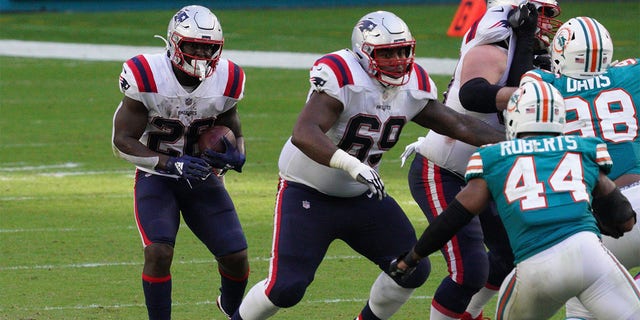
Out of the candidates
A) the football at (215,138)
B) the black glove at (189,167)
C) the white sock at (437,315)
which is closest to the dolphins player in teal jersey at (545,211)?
the white sock at (437,315)

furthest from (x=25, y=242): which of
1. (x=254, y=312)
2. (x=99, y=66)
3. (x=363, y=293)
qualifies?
(x=99, y=66)

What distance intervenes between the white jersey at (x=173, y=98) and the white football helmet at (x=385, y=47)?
0.81m

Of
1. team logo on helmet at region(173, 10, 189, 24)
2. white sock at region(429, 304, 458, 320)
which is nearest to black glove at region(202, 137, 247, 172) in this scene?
team logo on helmet at region(173, 10, 189, 24)

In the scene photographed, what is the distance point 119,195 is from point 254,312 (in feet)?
14.0

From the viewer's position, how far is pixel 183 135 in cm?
580

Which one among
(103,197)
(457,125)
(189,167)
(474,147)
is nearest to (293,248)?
(189,167)

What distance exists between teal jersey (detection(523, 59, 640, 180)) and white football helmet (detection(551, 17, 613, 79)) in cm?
4

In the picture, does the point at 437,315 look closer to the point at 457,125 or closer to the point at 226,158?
the point at 457,125

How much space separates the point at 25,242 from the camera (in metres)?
7.77

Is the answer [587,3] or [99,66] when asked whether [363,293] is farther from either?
[587,3]

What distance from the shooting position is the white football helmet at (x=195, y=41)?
5.66 m

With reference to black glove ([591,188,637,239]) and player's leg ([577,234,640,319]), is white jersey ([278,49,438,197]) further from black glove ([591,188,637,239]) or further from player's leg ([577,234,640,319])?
player's leg ([577,234,640,319])

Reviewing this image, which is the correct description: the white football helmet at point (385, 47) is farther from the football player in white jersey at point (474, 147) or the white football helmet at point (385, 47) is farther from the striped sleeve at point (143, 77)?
the striped sleeve at point (143, 77)

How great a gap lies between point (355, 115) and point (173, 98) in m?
0.90
